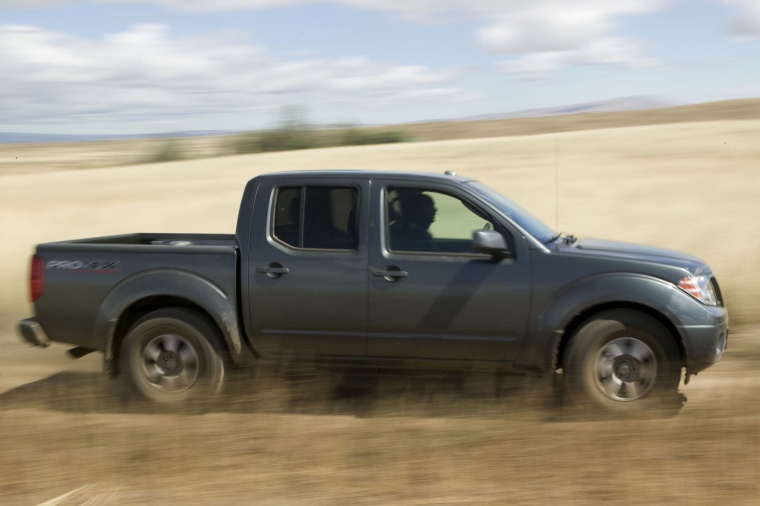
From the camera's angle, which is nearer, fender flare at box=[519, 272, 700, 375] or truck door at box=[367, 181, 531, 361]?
fender flare at box=[519, 272, 700, 375]

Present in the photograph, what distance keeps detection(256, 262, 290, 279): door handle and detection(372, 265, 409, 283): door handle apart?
0.64 meters

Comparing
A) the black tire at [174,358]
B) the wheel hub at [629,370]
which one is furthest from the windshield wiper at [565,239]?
the black tire at [174,358]

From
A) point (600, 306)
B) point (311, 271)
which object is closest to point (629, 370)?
point (600, 306)

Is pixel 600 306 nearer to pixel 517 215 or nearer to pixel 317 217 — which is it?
pixel 517 215

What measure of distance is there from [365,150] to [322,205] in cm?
2409

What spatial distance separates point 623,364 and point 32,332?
13.3ft

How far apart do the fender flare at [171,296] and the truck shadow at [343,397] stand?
35 cm

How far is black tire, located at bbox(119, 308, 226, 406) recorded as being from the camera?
6.61 meters

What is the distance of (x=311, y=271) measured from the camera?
6414mm

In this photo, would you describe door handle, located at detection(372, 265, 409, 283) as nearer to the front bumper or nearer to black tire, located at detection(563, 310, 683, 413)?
black tire, located at detection(563, 310, 683, 413)

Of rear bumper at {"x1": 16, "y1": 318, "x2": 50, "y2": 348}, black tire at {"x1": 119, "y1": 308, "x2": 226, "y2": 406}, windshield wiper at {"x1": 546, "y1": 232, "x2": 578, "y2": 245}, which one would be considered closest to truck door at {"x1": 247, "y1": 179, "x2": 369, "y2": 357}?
black tire at {"x1": 119, "y1": 308, "x2": 226, "y2": 406}

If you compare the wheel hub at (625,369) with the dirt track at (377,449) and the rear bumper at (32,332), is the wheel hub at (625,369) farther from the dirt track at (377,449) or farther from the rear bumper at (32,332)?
the rear bumper at (32,332)

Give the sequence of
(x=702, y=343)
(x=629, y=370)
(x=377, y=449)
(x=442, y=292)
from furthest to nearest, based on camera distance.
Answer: (x=442, y=292) < (x=629, y=370) < (x=702, y=343) < (x=377, y=449)

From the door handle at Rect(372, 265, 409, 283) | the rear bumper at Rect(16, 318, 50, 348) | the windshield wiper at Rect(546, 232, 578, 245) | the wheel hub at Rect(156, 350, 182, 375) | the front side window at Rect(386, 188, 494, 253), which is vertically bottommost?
the wheel hub at Rect(156, 350, 182, 375)
